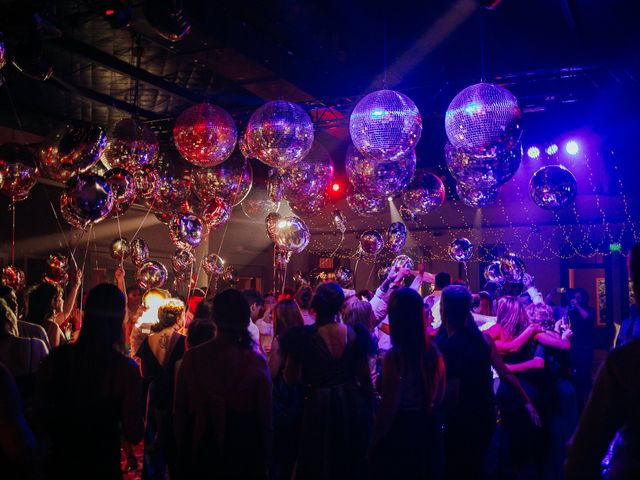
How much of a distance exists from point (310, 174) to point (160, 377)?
3447mm

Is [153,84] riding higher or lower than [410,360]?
higher

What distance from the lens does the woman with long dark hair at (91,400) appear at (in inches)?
96.2

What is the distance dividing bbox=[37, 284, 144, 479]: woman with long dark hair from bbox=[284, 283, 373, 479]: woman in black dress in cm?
131

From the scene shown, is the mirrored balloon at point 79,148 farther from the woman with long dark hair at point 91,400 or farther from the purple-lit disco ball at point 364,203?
the purple-lit disco ball at point 364,203

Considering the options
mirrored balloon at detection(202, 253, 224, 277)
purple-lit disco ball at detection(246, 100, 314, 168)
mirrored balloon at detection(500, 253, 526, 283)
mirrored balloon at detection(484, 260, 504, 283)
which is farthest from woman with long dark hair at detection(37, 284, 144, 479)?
mirrored balloon at detection(202, 253, 224, 277)

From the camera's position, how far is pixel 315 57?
5918 mm

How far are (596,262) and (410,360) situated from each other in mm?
11706

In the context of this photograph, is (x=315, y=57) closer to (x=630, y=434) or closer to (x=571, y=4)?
(x=571, y=4)

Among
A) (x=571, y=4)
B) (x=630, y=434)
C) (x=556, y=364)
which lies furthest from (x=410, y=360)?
(x=571, y=4)

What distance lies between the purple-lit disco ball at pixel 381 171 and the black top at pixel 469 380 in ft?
10.0

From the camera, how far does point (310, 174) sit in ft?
22.6

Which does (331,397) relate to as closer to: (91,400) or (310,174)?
(91,400)

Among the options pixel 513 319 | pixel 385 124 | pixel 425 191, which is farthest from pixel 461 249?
pixel 385 124

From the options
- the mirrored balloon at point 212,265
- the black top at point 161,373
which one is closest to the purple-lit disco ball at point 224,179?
the black top at point 161,373
